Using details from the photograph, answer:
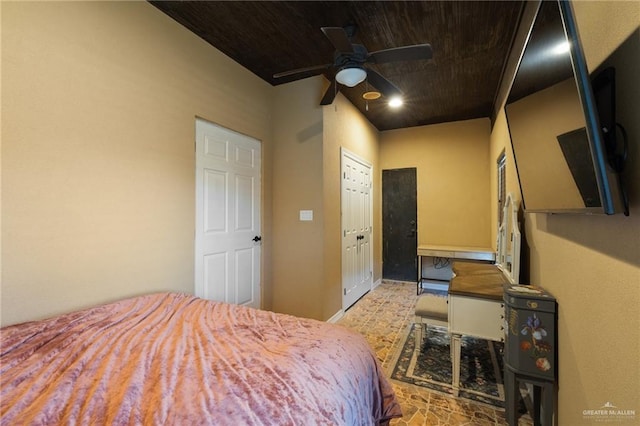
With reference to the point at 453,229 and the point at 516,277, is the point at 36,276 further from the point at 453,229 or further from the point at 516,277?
the point at 453,229

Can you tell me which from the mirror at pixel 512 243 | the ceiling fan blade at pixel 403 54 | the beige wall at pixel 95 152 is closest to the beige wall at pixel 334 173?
the ceiling fan blade at pixel 403 54

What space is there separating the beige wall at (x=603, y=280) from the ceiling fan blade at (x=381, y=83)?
4.33 ft

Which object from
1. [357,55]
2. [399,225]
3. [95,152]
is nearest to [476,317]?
[357,55]

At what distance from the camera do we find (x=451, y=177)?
460cm

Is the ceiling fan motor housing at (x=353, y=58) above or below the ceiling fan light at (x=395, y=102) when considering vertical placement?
below

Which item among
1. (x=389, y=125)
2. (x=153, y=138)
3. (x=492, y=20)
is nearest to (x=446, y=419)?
(x=153, y=138)

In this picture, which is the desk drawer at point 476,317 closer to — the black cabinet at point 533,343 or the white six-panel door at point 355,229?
the black cabinet at point 533,343

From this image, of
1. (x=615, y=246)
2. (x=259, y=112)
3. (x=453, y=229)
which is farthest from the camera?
(x=453, y=229)

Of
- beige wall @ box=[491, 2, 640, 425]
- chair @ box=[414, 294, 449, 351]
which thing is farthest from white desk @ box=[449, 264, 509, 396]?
beige wall @ box=[491, 2, 640, 425]

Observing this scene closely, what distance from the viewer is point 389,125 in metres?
4.82

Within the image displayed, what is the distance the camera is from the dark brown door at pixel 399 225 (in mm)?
4883

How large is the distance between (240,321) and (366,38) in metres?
2.48

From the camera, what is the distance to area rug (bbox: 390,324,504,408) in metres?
1.97

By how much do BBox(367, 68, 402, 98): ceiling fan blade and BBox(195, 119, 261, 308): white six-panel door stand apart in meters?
1.45
